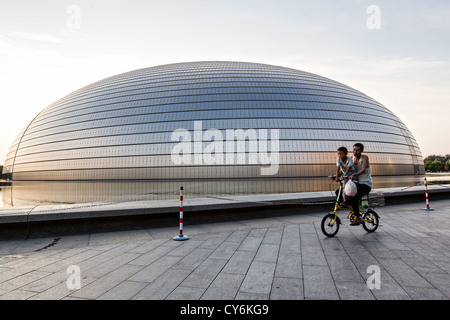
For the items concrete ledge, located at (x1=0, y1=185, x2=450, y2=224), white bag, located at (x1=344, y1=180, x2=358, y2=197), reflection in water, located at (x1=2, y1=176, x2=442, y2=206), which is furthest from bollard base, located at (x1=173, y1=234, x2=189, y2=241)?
reflection in water, located at (x1=2, y1=176, x2=442, y2=206)

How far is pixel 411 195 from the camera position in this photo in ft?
37.9

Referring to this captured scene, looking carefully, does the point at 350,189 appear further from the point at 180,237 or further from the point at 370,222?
the point at 180,237

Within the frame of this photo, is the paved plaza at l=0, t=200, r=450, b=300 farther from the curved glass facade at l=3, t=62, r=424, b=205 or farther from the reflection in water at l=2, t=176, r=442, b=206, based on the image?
the reflection in water at l=2, t=176, r=442, b=206

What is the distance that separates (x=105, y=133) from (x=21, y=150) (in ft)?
52.2

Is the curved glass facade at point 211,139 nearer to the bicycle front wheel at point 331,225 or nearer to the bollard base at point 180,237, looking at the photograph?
the bollard base at point 180,237

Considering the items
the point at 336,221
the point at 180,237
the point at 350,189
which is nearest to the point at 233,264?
the point at 180,237

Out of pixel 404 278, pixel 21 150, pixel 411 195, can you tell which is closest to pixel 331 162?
pixel 411 195

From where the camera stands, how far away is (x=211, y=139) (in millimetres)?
19062

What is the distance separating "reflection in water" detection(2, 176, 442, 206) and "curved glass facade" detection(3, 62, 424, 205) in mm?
80

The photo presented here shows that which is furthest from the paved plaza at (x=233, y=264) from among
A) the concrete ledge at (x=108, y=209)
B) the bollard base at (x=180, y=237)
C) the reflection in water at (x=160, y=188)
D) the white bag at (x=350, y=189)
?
the reflection in water at (x=160, y=188)

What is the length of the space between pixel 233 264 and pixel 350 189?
335 cm

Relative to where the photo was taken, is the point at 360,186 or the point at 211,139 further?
the point at 211,139

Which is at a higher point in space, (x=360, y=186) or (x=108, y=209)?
(x=360, y=186)
